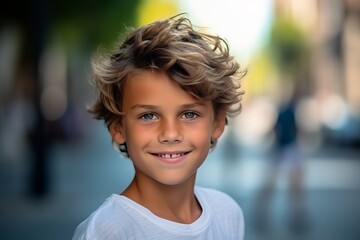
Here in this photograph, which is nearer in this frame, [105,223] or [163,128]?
[105,223]

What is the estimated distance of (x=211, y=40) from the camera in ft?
→ 8.43

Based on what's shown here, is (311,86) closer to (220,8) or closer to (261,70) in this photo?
(261,70)

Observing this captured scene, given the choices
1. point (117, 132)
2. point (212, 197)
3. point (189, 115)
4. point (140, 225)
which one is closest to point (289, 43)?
point (212, 197)

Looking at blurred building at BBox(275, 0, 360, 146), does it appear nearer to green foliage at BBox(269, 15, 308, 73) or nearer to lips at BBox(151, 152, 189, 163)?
green foliage at BBox(269, 15, 308, 73)

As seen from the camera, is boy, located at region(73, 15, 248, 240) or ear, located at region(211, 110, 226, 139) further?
ear, located at region(211, 110, 226, 139)

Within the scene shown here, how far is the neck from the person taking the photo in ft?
7.91

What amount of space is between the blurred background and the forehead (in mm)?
540

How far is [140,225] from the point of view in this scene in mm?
2268

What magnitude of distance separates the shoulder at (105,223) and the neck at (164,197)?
5.0 inches

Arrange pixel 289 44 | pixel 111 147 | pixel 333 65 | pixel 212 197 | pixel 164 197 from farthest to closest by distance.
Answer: pixel 289 44, pixel 333 65, pixel 111 147, pixel 212 197, pixel 164 197

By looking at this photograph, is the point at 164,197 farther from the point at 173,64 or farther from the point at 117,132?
the point at 173,64

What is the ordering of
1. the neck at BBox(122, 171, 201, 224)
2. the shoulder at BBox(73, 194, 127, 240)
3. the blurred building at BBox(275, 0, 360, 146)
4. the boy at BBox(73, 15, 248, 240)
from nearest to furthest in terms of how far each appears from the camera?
the shoulder at BBox(73, 194, 127, 240) → the boy at BBox(73, 15, 248, 240) → the neck at BBox(122, 171, 201, 224) → the blurred building at BBox(275, 0, 360, 146)

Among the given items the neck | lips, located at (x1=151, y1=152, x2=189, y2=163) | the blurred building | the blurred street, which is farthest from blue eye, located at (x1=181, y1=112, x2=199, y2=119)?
the blurred building

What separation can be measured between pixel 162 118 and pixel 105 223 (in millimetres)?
342
